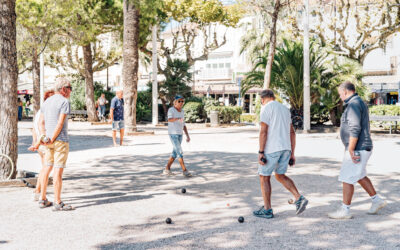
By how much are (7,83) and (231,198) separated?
14.0ft

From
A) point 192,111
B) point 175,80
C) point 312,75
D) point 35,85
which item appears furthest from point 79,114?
point 312,75

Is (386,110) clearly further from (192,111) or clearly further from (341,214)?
(341,214)

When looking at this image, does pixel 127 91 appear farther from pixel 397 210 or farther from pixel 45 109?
pixel 397 210

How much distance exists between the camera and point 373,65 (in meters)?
45.0

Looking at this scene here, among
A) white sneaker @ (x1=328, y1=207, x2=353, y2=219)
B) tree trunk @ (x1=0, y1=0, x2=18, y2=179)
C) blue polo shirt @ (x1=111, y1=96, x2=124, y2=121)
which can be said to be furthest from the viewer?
blue polo shirt @ (x1=111, y1=96, x2=124, y2=121)

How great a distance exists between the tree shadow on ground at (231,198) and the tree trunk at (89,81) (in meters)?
17.5

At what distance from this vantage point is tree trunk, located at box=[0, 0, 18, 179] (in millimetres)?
7907

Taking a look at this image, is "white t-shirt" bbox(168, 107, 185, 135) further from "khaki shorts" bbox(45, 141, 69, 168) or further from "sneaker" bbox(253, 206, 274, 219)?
"sneaker" bbox(253, 206, 274, 219)

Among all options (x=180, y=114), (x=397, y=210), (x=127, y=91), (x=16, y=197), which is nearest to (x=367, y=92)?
(x=127, y=91)

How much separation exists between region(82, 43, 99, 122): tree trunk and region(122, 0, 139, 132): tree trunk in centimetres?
962

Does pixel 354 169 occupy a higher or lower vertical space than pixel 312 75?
Answer: lower

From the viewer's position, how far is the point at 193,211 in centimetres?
618

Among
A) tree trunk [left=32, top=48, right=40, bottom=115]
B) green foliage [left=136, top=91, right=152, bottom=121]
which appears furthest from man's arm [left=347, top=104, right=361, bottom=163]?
green foliage [left=136, top=91, right=152, bottom=121]

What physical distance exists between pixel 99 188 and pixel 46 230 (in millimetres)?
2546
